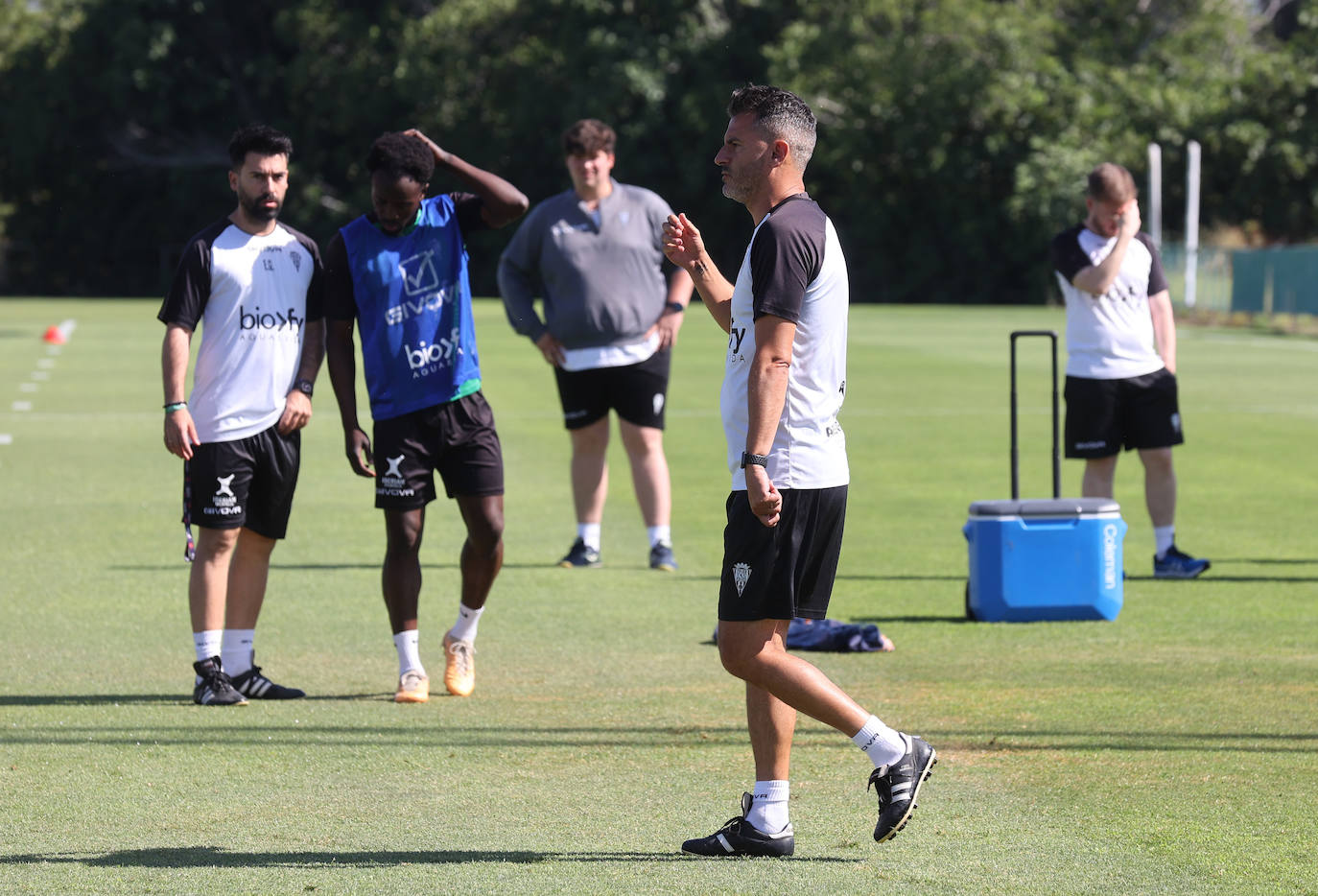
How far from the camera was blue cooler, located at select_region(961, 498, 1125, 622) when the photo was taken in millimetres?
8359

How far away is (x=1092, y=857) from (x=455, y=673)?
294 cm

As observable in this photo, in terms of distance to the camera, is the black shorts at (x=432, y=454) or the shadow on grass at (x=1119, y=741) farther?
the black shorts at (x=432, y=454)

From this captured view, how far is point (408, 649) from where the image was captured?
6980mm

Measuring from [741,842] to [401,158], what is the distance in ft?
9.62

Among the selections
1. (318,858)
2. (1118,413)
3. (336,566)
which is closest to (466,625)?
(318,858)

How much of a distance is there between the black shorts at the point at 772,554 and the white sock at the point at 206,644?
8.89 ft

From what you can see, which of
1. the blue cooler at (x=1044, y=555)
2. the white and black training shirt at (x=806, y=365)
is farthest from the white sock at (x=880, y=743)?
the blue cooler at (x=1044, y=555)

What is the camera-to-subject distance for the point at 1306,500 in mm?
12633

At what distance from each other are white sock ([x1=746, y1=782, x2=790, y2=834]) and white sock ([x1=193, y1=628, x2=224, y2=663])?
8.95 feet

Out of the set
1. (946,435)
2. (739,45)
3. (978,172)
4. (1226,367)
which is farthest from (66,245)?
(946,435)

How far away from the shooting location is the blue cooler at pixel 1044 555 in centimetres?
836

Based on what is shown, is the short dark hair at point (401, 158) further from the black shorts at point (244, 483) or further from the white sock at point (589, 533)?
the white sock at point (589, 533)

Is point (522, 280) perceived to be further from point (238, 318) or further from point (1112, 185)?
point (238, 318)

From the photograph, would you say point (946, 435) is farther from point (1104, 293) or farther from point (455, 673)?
point (455, 673)
